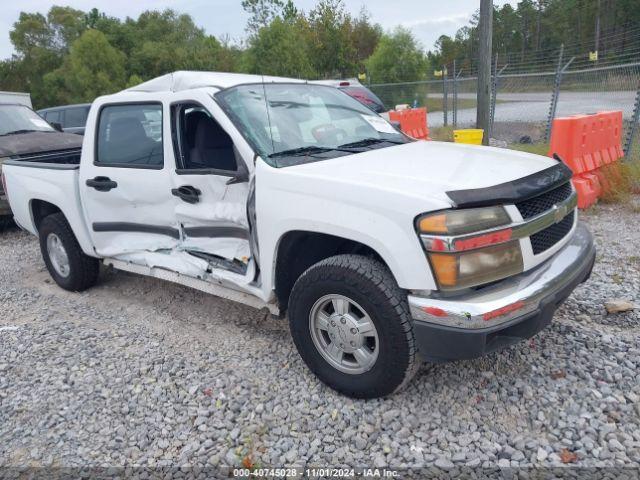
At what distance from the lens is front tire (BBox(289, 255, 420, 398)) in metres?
2.65

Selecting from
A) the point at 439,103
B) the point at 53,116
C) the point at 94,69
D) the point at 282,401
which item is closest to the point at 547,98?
the point at 439,103

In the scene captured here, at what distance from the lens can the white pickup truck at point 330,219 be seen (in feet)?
8.34

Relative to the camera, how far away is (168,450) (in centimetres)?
275

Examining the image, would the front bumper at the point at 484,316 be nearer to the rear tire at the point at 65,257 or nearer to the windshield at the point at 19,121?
the rear tire at the point at 65,257

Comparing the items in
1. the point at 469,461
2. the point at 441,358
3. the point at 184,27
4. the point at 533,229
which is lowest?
the point at 469,461

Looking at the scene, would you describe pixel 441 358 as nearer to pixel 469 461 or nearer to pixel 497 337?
pixel 497 337

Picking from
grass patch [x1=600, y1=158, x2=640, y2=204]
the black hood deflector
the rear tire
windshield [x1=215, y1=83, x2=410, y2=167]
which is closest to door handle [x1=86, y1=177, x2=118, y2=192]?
the rear tire

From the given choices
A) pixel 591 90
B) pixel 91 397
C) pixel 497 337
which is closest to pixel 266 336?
→ pixel 91 397

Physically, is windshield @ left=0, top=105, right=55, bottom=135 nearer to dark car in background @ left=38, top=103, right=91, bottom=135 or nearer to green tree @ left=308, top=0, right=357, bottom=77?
dark car in background @ left=38, top=103, right=91, bottom=135

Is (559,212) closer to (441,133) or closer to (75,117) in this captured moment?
(441,133)

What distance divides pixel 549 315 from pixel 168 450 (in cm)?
211

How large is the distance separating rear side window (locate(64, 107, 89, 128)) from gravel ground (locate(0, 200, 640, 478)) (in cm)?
1071

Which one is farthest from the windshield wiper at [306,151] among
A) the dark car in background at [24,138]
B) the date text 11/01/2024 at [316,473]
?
the dark car in background at [24,138]

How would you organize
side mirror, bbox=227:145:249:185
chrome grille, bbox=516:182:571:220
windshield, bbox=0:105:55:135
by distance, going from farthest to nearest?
windshield, bbox=0:105:55:135, side mirror, bbox=227:145:249:185, chrome grille, bbox=516:182:571:220
